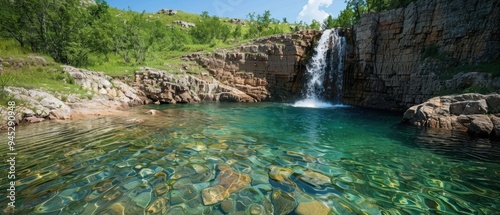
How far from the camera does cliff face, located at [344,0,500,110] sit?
17.7m

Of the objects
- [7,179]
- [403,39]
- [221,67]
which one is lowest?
[7,179]

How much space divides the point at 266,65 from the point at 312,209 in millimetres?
30549

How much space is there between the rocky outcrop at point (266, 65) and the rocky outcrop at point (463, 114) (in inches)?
775

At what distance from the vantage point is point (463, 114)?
11.9 m

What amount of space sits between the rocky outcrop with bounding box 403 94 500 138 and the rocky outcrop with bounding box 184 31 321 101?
19673 mm

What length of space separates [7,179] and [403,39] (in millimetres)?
28504

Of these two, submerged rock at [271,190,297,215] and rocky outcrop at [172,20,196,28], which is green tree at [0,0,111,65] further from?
rocky outcrop at [172,20,196,28]

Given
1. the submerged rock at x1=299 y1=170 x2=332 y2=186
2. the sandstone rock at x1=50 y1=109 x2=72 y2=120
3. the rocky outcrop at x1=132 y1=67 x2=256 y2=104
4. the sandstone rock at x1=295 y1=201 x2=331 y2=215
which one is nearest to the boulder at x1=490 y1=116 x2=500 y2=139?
the submerged rock at x1=299 y1=170 x2=332 y2=186

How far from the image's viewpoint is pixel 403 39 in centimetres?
2327

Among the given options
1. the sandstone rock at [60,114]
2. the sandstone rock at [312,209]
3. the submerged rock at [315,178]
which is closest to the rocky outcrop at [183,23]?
the sandstone rock at [60,114]

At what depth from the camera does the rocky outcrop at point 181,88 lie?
25.6m

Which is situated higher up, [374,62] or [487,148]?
[374,62]

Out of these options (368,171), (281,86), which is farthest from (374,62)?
(368,171)

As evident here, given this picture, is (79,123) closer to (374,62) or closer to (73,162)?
(73,162)
